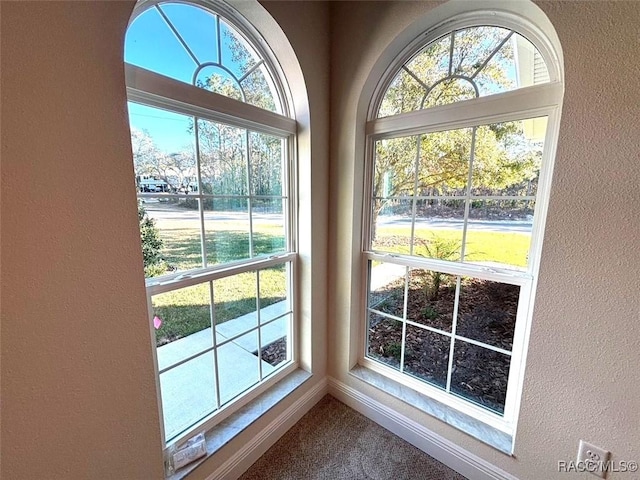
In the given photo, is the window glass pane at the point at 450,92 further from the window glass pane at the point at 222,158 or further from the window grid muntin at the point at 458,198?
the window glass pane at the point at 222,158

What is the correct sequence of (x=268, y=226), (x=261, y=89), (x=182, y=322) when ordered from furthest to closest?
(x=268, y=226), (x=261, y=89), (x=182, y=322)

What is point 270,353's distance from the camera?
1574 millimetres

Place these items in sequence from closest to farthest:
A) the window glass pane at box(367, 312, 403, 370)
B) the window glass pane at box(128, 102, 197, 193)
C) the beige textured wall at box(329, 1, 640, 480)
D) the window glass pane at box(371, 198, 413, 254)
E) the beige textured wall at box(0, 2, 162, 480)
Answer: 1. the beige textured wall at box(0, 2, 162, 480)
2. the beige textured wall at box(329, 1, 640, 480)
3. the window glass pane at box(128, 102, 197, 193)
4. the window glass pane at box(371, 198, 413, 254)
5. the window glass pane at box(367, 312, 403, 370)

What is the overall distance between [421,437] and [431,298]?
769mm

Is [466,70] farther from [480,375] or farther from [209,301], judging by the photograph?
[209,301]

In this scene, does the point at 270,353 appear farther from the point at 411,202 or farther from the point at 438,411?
the point at 411,202

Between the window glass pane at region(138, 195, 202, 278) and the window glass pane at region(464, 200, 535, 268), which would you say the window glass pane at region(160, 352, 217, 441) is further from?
the window glass pane at region(464, 200, 535, 268)

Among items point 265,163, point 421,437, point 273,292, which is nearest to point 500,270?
point 421,437

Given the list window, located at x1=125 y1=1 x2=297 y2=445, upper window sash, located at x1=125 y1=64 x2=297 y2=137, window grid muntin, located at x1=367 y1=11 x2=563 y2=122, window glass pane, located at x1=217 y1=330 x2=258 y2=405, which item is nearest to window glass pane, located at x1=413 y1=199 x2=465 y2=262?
window grid muntin, located at x1=367 y1=11 x2=563 y2=122

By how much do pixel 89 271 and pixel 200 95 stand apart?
777mm

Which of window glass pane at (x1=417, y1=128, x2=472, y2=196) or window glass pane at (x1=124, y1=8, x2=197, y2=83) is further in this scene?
window glass pane at (x1=417, y1=128, x2=472, y2=196)

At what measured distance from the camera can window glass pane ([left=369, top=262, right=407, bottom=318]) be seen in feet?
5.15

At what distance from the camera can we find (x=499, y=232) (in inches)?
48.2

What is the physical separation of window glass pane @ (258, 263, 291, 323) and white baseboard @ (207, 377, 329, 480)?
0.58 metres
